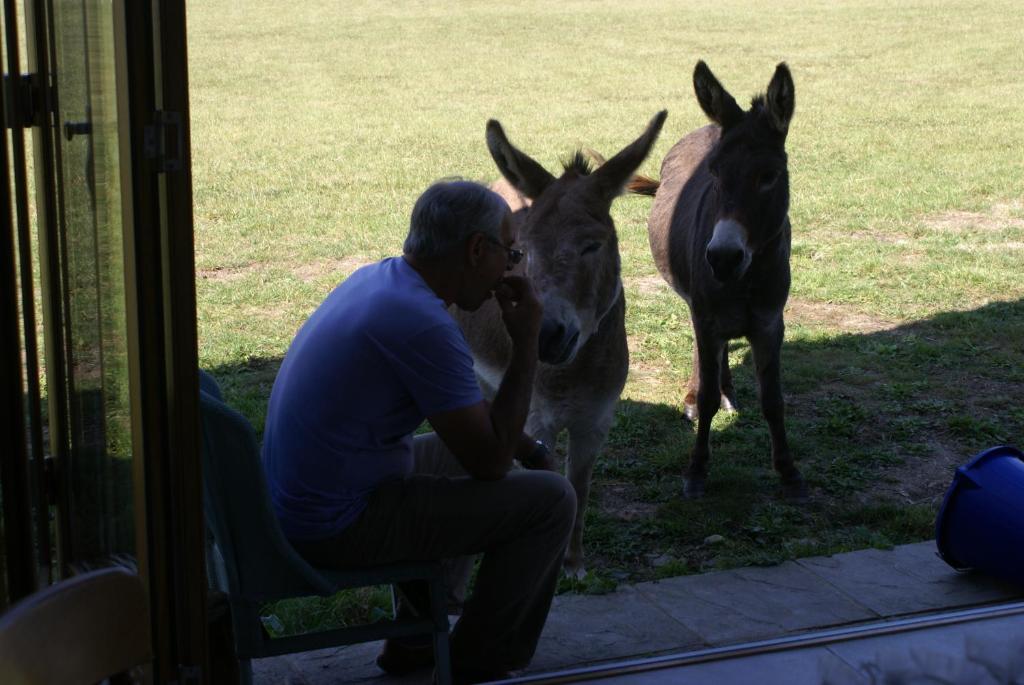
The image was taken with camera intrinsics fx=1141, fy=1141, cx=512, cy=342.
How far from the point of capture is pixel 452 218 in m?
3.03

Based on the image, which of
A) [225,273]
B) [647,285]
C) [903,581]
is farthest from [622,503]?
[225,273]

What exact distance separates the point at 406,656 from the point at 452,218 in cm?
140

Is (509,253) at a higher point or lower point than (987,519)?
higher

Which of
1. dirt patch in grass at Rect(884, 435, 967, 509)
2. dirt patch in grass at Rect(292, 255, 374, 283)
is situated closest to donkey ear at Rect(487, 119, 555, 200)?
dirt patch in grass at Rect(884, 435, 967, 509)

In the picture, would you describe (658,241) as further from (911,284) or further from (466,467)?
(466,467)

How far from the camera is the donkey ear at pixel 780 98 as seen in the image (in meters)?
4.94

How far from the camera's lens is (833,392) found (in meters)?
6.80

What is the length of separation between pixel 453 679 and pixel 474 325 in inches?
73.7

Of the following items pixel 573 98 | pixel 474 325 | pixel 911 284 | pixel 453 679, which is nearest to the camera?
pixel 453 679

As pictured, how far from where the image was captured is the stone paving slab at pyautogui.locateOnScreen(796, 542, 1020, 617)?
4.12 m

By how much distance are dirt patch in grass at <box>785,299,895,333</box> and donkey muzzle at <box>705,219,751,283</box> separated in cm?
333

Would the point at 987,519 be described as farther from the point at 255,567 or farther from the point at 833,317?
the point at 833,317

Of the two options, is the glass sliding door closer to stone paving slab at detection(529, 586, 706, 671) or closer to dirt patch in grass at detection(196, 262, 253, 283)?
stone paving slab at detection(529, 586, 706, 671)

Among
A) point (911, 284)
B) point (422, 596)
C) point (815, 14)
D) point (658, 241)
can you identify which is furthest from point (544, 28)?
point (422, 596)
